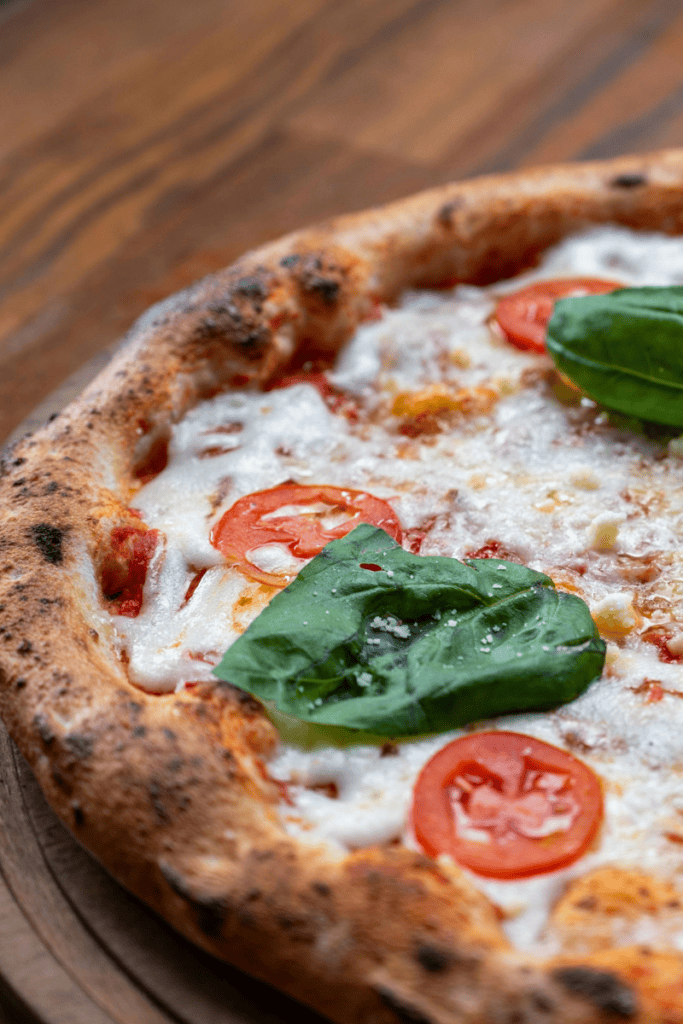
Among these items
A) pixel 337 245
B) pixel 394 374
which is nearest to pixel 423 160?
pixel 337 245

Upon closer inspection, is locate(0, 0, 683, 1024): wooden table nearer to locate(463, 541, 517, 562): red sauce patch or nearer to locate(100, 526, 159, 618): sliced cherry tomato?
locate(100, 526, 159, 618): sliced cherry tomato

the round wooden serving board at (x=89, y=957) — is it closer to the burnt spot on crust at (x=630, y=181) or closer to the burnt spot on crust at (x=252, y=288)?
the burnt spot on crust at (x=252, y=288)

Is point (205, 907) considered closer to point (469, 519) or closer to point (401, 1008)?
point (401, 1008)

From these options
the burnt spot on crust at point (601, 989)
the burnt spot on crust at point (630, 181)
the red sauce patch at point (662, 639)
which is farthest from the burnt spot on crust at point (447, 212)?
the burnt spot on crust at point (601, 989)

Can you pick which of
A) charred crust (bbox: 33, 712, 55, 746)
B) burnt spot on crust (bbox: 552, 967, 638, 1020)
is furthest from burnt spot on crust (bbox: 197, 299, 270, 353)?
burnt spot on crust (bbox: 552, 967, 638, 1020)

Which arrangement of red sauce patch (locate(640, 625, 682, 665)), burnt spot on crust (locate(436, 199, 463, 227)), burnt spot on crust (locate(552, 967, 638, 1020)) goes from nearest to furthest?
burnt spot on crust (locate(552, 967, 638, 1020)), red sauce patch (locate(640, 625, 682, 665)), burnt spot on crust (locate(436, 199, 463, 227))

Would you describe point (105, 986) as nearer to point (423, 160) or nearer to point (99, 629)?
point (99, 629)
